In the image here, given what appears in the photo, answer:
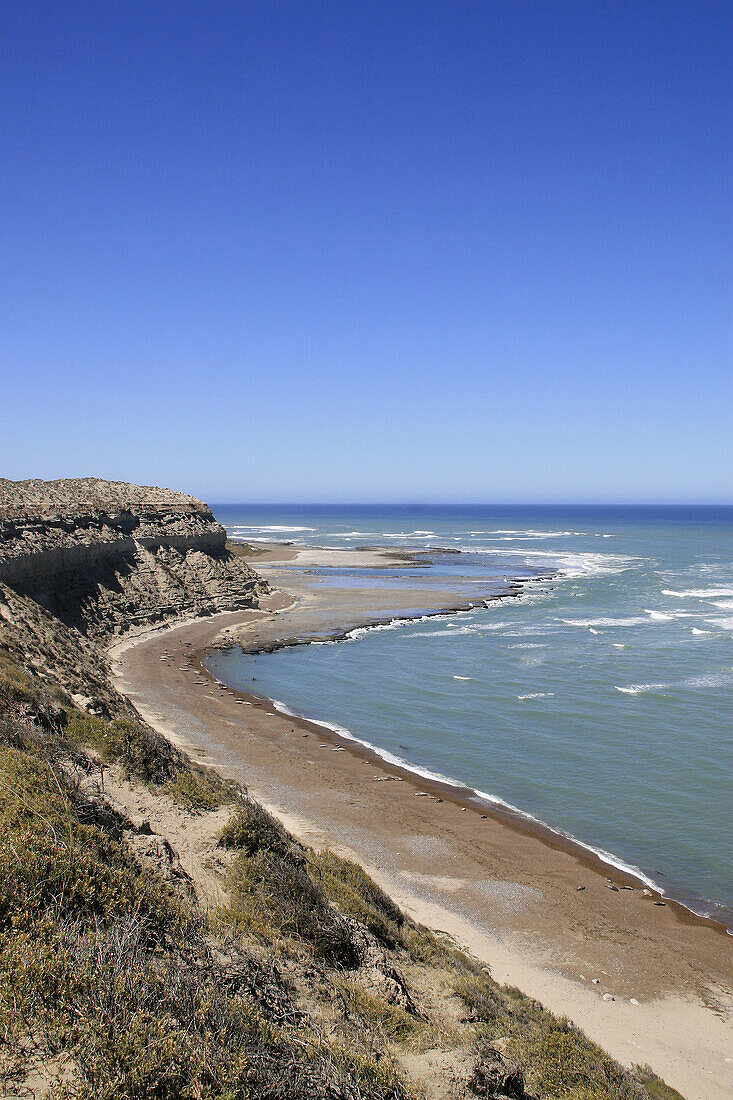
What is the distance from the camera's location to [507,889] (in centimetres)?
1427

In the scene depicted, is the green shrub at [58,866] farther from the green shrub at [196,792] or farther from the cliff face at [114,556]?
the cliff face at [114,556]

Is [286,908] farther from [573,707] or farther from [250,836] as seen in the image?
[573,707]

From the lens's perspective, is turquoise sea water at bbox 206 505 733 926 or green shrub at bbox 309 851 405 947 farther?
turquoise sea water at bbox 206 505 733 926

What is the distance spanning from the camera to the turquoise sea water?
57.7 ft

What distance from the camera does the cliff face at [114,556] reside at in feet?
114

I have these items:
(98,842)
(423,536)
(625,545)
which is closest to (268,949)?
(98,842)

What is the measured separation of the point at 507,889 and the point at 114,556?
115 ft

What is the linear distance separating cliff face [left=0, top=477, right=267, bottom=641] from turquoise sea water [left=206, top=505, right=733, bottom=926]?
8.71 m

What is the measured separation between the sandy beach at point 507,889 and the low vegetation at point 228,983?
1.48 metres

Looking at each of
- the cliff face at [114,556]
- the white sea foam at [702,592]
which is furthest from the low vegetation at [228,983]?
the white sea foam at [702,592]

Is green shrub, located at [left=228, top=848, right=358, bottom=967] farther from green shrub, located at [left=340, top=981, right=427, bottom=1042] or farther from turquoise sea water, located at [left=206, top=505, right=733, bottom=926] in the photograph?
turquoise sea water, located at [left=206, top=505, right=733, bottom=926]

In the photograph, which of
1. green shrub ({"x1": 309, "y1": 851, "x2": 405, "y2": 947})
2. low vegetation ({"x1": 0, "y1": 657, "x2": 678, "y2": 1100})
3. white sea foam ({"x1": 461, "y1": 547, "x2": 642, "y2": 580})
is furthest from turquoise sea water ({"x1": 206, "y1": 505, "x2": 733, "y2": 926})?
white sea foam ({"x1": 461, "y1": 547, "x2": 642, "y2": 580})

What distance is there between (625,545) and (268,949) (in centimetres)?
11321

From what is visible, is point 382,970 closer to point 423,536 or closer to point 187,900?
point 187,900
